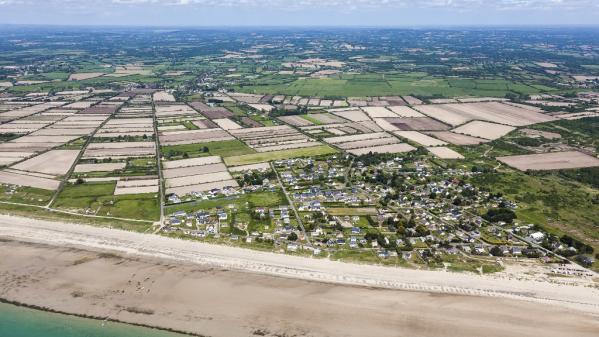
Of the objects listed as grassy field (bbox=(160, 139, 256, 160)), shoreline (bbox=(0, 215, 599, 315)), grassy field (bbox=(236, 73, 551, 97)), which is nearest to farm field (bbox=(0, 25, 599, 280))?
grassy field (bbox=(160, 139, 256, 160))

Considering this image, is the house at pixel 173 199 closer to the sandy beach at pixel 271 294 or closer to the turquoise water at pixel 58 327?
the sandy beach at pixel 271 294

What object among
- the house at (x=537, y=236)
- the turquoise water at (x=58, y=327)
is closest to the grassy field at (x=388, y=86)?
the house at (x=537, y=236)

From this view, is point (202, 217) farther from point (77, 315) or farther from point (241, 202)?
point (77, 315)

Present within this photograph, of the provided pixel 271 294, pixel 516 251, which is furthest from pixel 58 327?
pixel 516 251

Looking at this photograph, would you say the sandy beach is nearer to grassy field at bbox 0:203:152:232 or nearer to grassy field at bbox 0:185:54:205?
grassy field at bbox 0:203:152:232

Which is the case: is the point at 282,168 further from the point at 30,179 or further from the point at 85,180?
the point at 30,179
